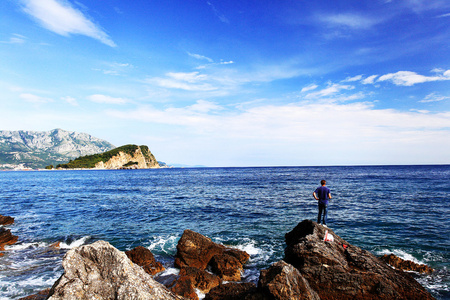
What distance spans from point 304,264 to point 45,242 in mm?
19682

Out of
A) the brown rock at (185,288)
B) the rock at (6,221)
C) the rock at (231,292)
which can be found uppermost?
the rock at (231,292)

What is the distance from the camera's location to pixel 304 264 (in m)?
10.1

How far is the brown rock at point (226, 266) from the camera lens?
12.2m

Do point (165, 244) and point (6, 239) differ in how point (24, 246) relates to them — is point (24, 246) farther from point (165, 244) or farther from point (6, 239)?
point (165, 244)

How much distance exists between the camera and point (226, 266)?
41.5ft

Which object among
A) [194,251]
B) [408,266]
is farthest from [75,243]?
[408,266]

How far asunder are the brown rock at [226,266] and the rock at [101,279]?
20.5 ft

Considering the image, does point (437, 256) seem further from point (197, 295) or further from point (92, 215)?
point (92, 215)

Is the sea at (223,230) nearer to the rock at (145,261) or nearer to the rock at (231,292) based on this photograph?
the rock at (145,261)

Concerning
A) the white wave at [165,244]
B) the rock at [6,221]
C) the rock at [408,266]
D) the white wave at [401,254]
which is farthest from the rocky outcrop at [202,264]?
the rock at [6,221]

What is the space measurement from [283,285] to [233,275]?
625cm

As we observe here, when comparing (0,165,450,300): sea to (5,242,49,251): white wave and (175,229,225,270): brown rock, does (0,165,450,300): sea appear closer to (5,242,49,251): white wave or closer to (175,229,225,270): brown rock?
(5,242,49,251): white wave

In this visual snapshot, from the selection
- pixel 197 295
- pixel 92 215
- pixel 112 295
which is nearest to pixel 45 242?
pixel 92 215

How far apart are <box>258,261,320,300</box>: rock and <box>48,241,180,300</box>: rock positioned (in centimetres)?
259
